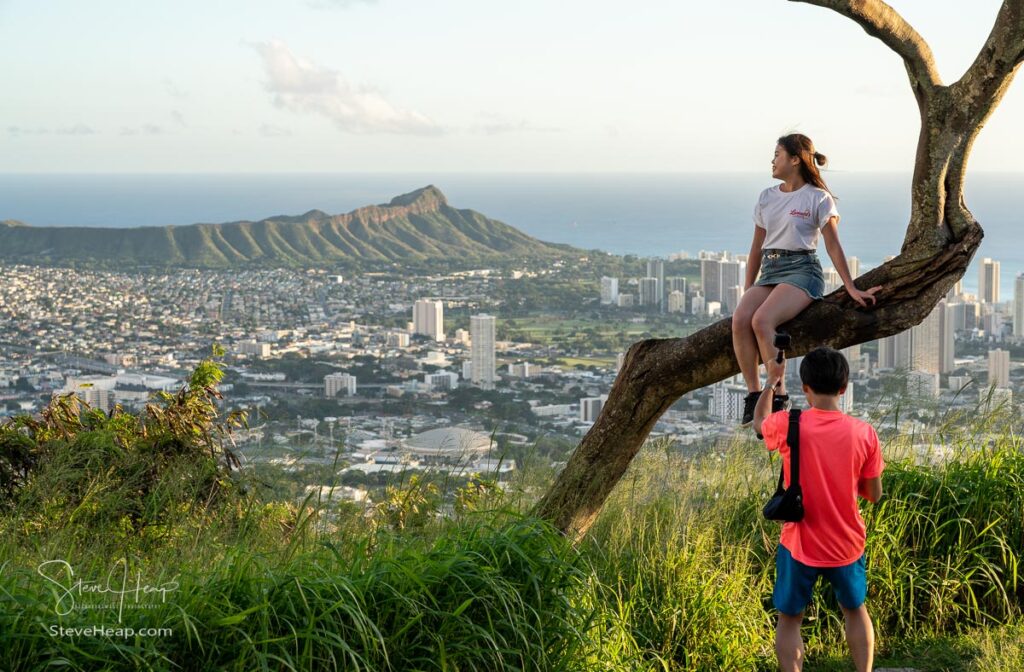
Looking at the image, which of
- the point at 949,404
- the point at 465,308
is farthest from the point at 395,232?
the point at 949,404

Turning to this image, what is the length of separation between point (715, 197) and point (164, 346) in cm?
5107

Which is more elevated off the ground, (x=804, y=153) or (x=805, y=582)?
(x=804, y=153)

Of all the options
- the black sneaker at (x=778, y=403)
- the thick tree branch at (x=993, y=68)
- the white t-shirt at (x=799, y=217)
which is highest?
the thick tree branch at (x=993, y=68)

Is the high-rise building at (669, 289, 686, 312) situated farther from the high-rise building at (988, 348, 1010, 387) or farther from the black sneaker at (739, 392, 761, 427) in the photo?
the black sneaker at (739, 392, 761, 427)

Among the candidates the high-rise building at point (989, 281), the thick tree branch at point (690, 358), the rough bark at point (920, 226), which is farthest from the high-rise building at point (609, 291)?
the rough bark at point (920, 226)

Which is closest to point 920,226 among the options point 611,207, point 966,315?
point 966,315

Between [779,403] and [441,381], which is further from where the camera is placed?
[441,381]

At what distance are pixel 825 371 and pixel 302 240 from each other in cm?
3272

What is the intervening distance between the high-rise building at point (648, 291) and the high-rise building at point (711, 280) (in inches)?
65.3

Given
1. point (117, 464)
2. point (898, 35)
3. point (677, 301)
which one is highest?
point (898, 35)

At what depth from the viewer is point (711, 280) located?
83.1 feet

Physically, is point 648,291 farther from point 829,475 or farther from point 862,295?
point 829,475

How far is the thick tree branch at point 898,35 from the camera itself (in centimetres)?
404

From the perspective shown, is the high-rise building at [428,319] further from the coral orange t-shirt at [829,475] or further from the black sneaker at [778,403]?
the coral orange t-shirt at [829,475]
